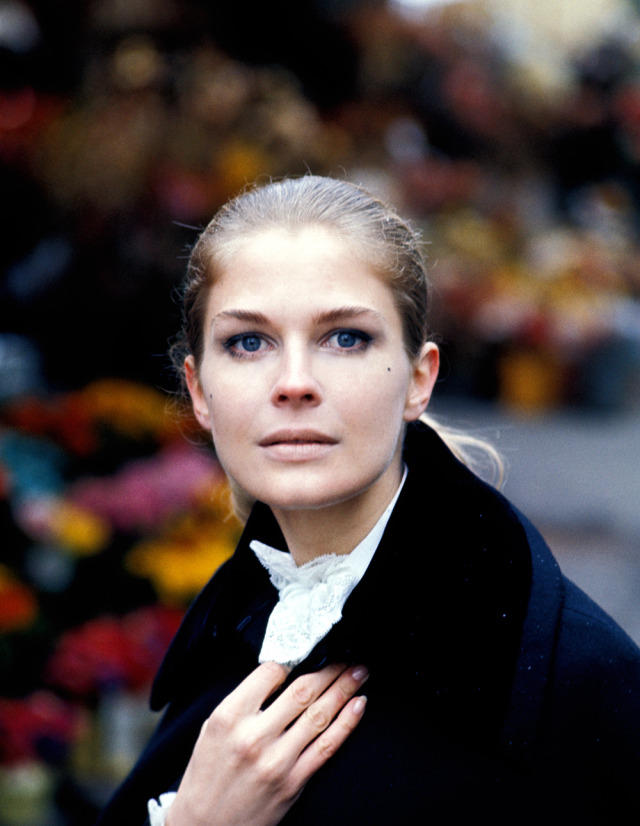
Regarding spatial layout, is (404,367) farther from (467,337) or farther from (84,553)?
(467,337)

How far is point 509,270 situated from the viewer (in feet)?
23.6

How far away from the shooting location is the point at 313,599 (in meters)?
1.38

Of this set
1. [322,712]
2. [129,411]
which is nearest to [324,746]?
[322,712]

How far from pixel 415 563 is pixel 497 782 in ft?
1.11

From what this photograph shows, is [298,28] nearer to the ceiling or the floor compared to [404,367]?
nearer to the ceiling

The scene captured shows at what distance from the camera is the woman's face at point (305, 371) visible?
1272mm

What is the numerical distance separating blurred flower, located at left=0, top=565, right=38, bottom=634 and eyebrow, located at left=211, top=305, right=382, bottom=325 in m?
2.01

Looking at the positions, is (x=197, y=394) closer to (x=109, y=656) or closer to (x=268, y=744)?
(x=268, y=744)

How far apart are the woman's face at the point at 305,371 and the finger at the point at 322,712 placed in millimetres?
284

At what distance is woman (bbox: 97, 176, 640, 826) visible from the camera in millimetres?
1234

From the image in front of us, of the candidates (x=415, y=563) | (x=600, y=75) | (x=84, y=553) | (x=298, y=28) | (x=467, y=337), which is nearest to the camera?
(x=415, y=563)

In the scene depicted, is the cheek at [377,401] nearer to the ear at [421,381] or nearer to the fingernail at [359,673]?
the ear at [421,381]

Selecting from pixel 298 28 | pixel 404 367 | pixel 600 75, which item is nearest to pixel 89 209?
pixel 298 28

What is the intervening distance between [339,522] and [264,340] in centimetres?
33
